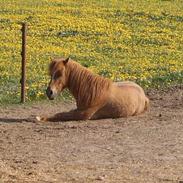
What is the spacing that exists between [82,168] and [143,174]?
822 millimetres

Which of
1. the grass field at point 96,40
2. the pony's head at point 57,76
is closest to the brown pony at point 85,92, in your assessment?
the pony's head at point 57,76

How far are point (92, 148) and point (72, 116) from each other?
236 centimetres

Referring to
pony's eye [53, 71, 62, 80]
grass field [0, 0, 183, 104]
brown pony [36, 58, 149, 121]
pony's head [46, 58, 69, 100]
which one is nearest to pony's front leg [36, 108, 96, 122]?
brown pony [36, 58, 149, 121]

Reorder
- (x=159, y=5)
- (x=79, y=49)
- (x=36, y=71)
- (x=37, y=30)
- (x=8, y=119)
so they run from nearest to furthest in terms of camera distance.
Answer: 1. (x=8, y=119)
2. (x=36, y=71)
3. (x=79, y=49)
4. (x=37, y=30)
5. (x=159, y=5)

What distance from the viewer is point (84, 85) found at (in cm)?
1337

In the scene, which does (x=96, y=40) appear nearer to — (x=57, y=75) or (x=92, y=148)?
(x=57, y=75)

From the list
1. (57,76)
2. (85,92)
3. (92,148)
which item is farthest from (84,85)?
(92,148)

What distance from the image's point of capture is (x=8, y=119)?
526 inches

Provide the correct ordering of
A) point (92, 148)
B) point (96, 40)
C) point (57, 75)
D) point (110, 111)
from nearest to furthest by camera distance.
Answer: point (92, 148) < point (57, 75) < point (110, 111) < point (96, 40)

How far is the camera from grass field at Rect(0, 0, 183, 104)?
59.0 feet

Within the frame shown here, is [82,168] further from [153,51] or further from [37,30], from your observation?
[37,30]

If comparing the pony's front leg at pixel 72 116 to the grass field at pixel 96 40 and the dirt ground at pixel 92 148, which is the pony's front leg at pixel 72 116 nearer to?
the dirt ground at pixel 92 148

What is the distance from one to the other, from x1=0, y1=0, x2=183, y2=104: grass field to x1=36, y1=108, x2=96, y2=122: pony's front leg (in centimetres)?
195

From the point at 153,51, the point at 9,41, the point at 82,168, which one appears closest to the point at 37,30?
the point at 9,41
